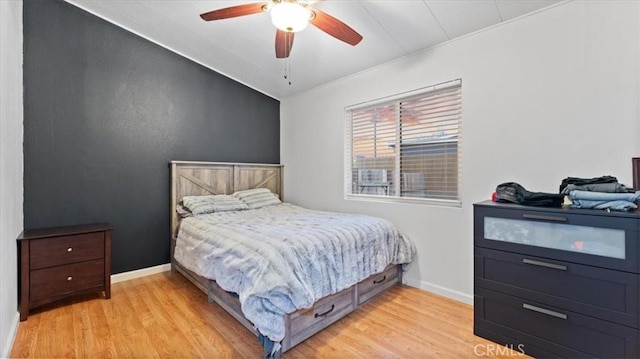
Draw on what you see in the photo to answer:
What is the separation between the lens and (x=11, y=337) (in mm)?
1973

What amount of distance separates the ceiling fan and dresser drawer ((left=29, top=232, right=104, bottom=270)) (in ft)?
7.41

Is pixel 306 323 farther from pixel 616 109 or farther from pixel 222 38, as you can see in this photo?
pixel 222 38

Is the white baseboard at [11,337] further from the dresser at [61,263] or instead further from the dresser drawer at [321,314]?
the dresser drawer at [321,314]

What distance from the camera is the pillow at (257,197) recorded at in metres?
3.83

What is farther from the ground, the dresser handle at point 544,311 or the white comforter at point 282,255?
the white comforter at point 282,255

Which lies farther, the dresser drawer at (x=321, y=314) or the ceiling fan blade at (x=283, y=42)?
the ceiling fan blade at (x=283, y=42)

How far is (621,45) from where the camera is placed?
189 centimetres

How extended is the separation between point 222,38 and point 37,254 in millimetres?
2653

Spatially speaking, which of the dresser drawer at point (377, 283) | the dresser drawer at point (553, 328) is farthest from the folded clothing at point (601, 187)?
the dresser drawer at point (377, 283)

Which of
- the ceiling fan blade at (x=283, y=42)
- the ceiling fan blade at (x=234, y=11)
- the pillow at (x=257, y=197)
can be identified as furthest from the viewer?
the pillow at (x=257, y=197)

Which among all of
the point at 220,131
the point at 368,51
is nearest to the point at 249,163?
the point at 220,131

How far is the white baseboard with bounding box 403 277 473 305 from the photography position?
8.55 feet

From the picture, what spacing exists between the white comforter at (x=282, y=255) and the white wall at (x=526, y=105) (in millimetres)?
446

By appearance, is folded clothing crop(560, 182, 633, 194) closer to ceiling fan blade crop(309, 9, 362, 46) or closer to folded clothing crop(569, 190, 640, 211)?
folded clothing crop(569, 190, 640, 211)
